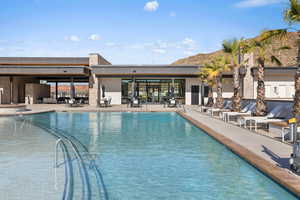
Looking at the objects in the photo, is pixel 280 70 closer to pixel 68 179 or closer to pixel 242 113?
pixel 242 113

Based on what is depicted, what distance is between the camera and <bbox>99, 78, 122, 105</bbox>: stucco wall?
31.1 metres

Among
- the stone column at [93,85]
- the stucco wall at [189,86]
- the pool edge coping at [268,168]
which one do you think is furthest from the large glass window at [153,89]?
the pool edge coping at [268,168]

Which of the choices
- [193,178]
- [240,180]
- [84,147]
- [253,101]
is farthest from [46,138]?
[253,101]

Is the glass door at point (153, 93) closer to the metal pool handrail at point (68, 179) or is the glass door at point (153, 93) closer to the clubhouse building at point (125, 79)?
the clubhouse building at point (125, 79)

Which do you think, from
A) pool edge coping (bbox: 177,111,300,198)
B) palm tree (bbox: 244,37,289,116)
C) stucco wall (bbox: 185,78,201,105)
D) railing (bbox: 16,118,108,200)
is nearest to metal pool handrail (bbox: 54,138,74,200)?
railing (bbox: 16,118,108,200)

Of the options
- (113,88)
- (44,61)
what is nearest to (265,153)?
(113,88)

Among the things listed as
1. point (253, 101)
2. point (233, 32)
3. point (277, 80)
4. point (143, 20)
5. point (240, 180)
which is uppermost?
point (143, 20)

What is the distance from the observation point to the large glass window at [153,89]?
3203cm

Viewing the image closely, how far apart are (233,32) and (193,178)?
45.0 feet

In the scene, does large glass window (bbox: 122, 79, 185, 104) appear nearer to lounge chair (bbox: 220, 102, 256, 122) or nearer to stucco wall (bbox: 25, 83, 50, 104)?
stucco wall (bbox: 25, 83, 50, 104)

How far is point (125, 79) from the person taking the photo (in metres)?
31.5

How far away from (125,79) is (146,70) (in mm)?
4082

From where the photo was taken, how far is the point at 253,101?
17938 millimetres

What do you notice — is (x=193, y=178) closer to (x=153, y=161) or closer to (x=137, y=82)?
(x=153, y=161)
